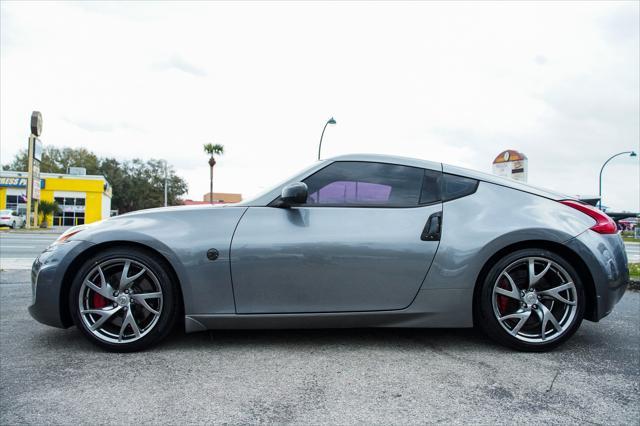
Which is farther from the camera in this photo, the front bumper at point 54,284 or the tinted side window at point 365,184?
the tinted side window at point 365,184

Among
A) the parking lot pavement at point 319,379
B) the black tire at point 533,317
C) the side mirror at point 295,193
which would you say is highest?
the side mirror at point 295,193

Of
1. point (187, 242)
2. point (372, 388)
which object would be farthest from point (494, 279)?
point (187, 242)

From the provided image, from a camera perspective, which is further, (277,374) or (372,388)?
(277,374)

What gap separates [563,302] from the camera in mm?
2971

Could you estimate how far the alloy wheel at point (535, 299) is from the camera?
2934 millimetres

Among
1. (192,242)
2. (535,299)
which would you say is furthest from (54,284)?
(535,299)

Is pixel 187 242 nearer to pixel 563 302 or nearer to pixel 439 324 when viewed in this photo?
pixel 439 324

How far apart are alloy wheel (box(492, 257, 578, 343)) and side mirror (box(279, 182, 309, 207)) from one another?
140cm

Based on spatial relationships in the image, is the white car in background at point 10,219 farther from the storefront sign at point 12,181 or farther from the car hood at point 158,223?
the car hood at point 158,223

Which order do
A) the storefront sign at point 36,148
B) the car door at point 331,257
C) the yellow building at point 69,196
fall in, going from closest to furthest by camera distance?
the car door at point 331,257 → the storefront sign at point 36,148 → the yellow building at point 69,196

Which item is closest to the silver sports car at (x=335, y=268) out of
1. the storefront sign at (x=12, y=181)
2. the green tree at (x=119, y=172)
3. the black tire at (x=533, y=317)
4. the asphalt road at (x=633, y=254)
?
the black tire at (x=533, y=317)

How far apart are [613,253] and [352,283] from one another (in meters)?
1.81

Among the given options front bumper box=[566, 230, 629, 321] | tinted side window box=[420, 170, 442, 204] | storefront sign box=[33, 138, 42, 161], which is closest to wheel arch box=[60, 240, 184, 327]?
tinted side window box=[420, 170, 442, 204]

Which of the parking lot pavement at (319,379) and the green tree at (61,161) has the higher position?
the green tree at (61,161)
